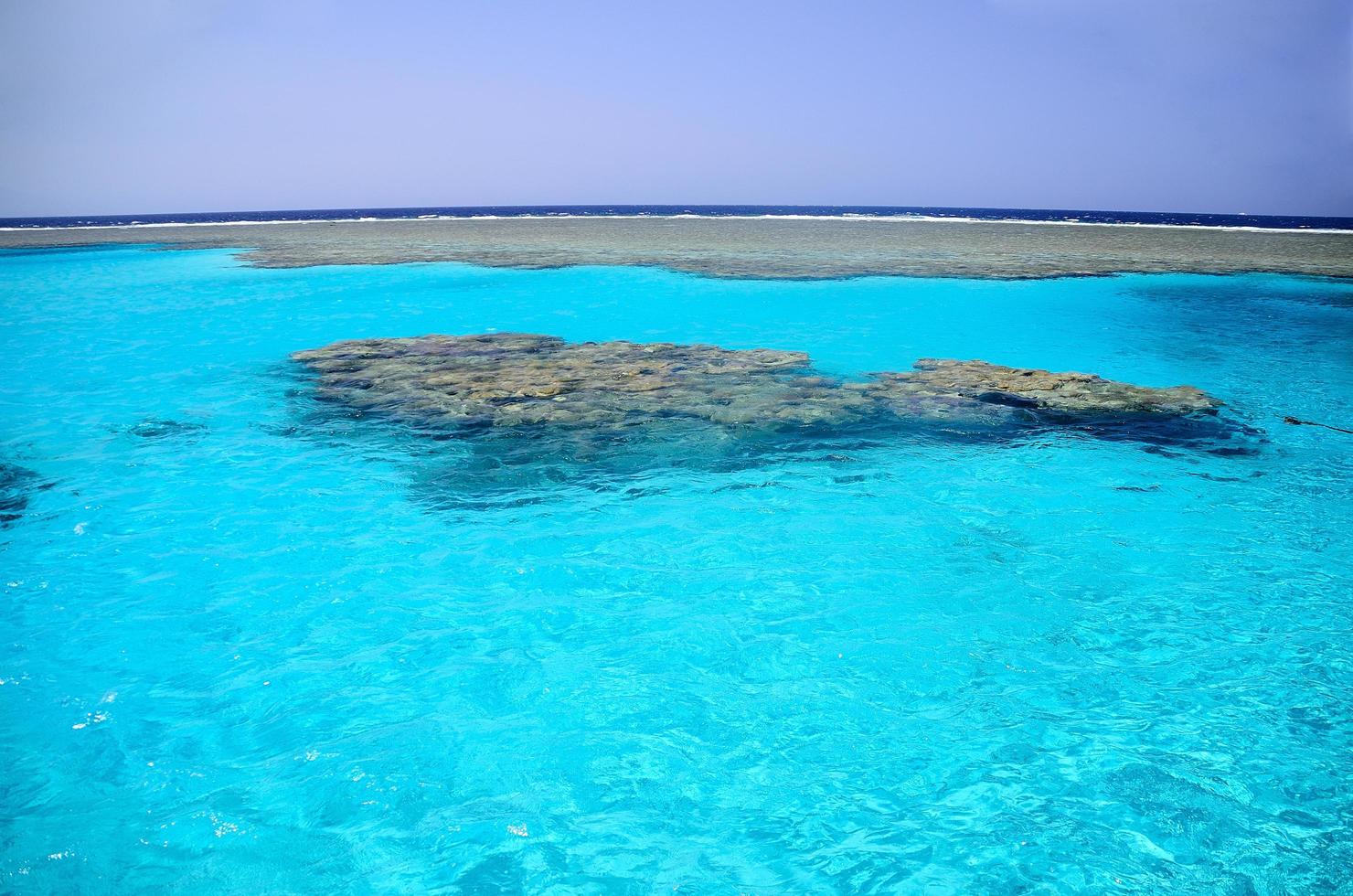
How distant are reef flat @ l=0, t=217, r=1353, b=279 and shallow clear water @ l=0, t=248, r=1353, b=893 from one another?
83.8ft

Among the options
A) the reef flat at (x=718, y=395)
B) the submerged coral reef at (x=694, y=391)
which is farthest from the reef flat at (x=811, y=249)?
the reef flat at (x=718, y=395)

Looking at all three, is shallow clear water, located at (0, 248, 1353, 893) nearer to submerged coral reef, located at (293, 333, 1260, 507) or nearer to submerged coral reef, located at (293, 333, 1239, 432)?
submerged coral reef, located at (293, 333, 1260, 507)

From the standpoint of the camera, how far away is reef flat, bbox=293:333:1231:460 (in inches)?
494

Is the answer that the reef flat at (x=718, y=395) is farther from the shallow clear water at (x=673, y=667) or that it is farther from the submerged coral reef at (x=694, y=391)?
the shallow clear water at (x=673, y=667)

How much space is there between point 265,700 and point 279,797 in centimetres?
124

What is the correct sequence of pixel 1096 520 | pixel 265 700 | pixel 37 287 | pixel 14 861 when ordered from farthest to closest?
pixel 37 287 → pixel 1096 520 → pixel 265 700 → pixel 14 861

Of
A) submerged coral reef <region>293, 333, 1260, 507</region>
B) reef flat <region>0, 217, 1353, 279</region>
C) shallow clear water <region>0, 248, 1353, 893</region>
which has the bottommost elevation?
shallow clear water <region>0, 248, 1353, 893</region>

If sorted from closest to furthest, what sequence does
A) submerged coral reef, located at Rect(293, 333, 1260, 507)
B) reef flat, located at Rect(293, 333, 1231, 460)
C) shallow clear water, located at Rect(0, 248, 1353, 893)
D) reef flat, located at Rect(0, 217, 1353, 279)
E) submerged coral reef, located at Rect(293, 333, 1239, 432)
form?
shallow clear water, located at Rect(0, 248, 1353, 893)
submerged coral reef, located at Rect(293, 333, 1260, 507)
reef flat, located at Rect(293, 333, 1231, 460)
submerged coral reef, located at Rect(293, 333, 1239, 432)
reef flat, located at Rect(0, 217, 1353, 279)

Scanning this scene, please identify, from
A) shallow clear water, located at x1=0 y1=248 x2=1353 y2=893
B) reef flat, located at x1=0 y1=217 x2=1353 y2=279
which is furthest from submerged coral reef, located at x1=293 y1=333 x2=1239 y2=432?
reef flat, located at x1=0 y1=217 x2=1353 y2=279

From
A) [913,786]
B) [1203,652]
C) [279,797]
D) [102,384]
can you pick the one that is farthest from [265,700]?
[102,384]

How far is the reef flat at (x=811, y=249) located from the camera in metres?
37.5

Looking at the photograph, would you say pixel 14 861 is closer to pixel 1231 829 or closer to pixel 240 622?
pixel 240 622

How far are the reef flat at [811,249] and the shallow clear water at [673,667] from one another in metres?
25.5

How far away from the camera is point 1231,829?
4605 mm
